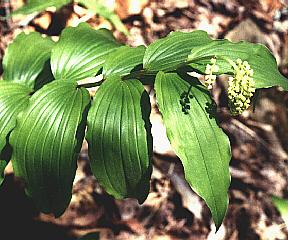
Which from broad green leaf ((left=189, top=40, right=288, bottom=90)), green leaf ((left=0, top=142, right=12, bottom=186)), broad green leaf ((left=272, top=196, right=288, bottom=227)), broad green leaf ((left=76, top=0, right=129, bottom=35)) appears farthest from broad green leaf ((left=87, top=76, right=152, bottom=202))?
broad green leaf ((left=76, top=0, right=129, bottom=35))

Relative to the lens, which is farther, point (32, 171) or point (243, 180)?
point (243, 180)

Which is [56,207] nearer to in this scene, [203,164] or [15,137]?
[15,137]

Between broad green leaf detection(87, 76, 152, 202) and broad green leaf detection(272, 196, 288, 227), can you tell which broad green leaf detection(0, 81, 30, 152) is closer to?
broad green leaf detection(87, 76, 152, 202)

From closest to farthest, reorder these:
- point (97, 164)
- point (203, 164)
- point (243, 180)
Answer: point (203, 164)
point (97, 164)
point (243, 180)

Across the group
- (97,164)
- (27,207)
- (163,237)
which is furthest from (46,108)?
(163,237)

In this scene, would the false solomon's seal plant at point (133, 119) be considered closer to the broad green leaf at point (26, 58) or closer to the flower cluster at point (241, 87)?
the flower cluster at point (241, 87)

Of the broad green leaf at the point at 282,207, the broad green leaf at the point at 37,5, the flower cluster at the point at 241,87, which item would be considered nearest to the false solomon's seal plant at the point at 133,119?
the flower cluster at the point at 241,87

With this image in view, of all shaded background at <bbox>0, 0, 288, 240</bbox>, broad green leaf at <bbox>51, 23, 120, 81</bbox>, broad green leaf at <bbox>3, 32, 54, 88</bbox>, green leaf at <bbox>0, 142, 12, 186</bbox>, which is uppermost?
broad green leaf at <bbox>51, 23, 120, 81</bbox>
